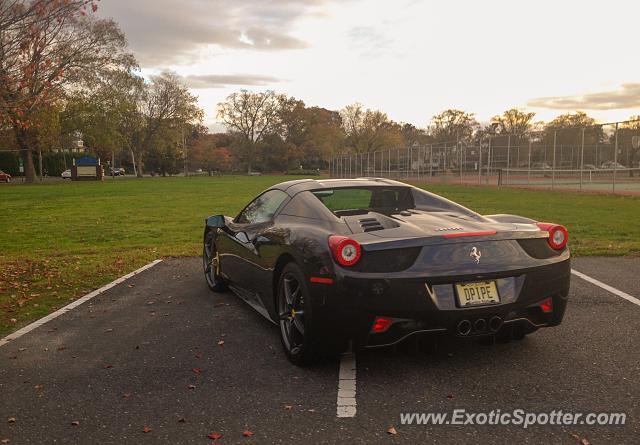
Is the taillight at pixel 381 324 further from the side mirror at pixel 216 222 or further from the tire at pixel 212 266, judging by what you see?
the tire at pixel 212 266

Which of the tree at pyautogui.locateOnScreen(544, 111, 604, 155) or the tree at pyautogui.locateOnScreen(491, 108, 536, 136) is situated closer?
the tree at pyautogui.locateOnScreen(544, 111, 604, 155)

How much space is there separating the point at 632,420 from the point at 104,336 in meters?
4.08

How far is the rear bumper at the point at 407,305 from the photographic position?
350 centimetres

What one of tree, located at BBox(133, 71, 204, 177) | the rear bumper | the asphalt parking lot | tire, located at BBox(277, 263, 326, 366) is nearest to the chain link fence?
the asphalt parking lot

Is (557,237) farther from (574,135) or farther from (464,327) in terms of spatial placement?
(574,135)

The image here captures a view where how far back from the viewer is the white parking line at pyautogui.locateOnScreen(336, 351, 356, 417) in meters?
3.26

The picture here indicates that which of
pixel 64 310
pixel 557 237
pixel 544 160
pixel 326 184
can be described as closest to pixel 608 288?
pixel 557 237

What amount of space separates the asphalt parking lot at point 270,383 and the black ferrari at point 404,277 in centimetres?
30

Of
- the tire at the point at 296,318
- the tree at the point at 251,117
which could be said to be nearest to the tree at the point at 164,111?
the tree at the point at 251,117

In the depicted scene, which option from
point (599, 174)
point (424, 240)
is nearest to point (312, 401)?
point (424, 240)

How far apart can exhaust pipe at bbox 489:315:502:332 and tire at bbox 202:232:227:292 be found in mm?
3438

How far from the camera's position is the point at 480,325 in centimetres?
356

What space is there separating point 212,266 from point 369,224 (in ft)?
9.72

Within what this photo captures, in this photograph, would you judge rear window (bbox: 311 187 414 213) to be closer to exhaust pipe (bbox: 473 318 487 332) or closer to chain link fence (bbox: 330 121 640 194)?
exhaust pipe (bbox: 473 318 487 332)
